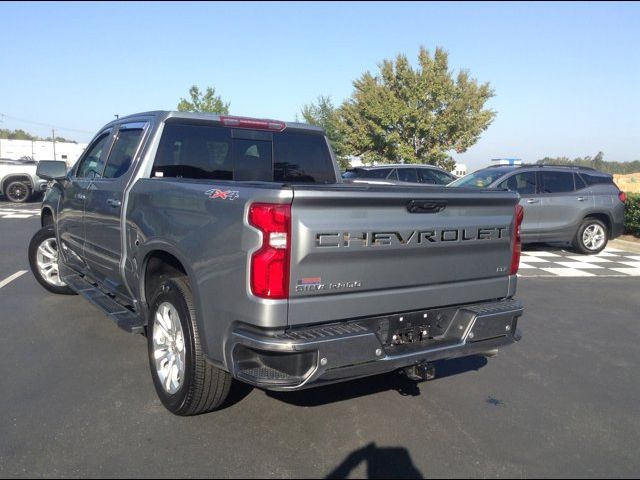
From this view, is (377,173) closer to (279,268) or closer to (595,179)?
(595,179)

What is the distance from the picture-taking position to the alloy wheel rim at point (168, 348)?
3.64m

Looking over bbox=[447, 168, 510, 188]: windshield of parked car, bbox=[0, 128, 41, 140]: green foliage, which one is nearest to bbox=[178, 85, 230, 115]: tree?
bbox=[447, 168, 510, 188]: windshield of parked car

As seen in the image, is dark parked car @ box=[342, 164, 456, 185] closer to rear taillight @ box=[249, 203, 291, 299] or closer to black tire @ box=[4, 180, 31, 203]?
black tire @ box=[4, 180, 31, 203]

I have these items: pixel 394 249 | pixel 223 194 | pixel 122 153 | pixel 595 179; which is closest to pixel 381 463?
pixel 394 249

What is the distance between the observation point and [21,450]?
125 inches

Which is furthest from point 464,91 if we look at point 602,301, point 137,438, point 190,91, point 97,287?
point 137,438

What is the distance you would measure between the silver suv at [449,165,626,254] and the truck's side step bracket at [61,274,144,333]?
777 cm

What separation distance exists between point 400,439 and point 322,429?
48cm

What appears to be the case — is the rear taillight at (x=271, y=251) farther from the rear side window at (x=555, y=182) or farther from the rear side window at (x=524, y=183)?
the rear side window at (x=555, y=182)

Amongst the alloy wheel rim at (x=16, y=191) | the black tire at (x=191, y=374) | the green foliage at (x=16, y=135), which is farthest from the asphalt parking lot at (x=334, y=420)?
the green foliage at (x=16, y=135)

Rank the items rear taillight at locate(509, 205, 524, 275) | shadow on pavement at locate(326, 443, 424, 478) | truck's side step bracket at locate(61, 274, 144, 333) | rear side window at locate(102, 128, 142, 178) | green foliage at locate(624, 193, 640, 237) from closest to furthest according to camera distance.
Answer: shadow on pavement at locate(326, 443, 424, 478), rear taillight at locate(509, 205, 524, 275), truck's side step bracket at locate(61, 274, 144, 333), rear side window at locate(102, 128, 142, 178), green foliage at locate(624, 193, 640, 237)

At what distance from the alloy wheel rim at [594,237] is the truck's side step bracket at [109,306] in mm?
9602

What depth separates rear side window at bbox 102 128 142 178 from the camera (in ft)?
15.3

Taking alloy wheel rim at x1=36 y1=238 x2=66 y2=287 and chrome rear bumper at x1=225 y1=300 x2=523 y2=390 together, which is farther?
alloy wheel rim at x1=36 y1=238 x2=66 y2=287
